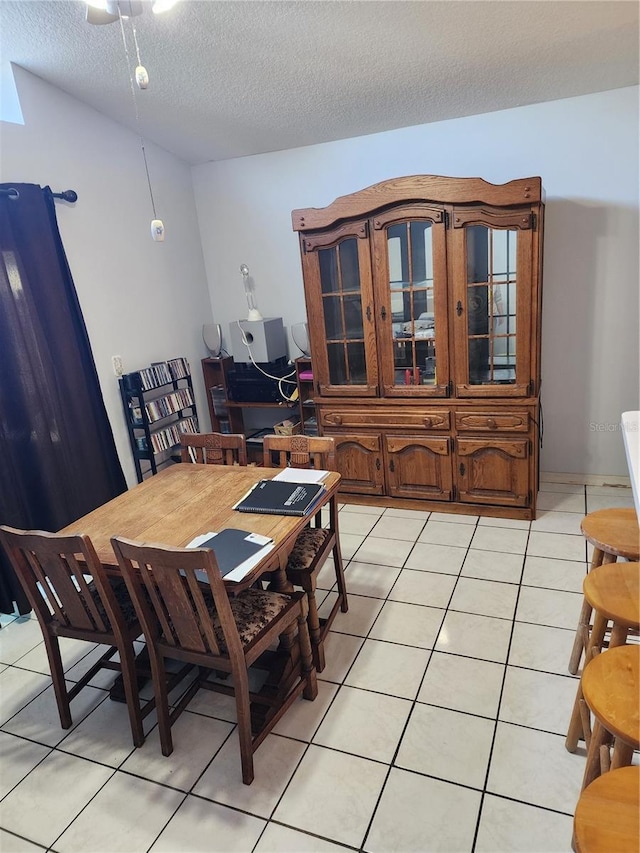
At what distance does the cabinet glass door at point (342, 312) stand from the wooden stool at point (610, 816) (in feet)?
8.17

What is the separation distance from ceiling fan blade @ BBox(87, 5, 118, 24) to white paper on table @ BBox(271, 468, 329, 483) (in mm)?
1740

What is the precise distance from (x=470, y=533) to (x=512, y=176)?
85.4 inches

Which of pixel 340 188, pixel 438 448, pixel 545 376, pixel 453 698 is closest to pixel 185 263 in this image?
pixel 340 188

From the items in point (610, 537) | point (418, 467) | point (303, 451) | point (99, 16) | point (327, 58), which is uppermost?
point (327, 58)

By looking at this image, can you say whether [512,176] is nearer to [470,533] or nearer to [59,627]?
[470,533]

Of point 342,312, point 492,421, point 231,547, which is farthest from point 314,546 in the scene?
point 342,312

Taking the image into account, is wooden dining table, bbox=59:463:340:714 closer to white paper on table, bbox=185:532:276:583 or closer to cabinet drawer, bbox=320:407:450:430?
white paper on table, bbox=185:532:276:583

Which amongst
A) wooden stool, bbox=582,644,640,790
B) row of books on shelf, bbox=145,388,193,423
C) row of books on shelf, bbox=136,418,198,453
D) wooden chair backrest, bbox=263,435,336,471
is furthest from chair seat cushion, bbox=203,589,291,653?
row of books on shelf, bbox=145,388,193,423

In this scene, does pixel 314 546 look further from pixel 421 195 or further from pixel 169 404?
pixel 421 195

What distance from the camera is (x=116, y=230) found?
330 centimetres

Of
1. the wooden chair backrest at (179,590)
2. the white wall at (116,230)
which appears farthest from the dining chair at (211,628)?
the white wall at (116,230)

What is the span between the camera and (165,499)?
2223 mm

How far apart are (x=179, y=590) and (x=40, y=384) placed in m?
1.67

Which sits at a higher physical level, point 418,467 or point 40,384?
point 40,384
